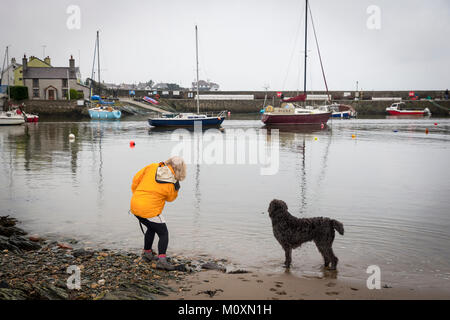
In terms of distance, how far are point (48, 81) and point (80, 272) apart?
70.5 metres

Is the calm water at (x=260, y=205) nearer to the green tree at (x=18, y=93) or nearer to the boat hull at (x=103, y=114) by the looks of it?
the boat hull at (x=103, y=114)

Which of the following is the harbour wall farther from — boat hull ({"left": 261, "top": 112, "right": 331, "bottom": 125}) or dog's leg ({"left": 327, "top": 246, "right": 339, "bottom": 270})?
dog's leg ({"left": 327, "top": 246, "right": 339, "bottom": 270})

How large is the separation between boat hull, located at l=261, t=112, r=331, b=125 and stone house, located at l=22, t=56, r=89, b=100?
40524 millimetres

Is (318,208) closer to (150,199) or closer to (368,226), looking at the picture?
(368,226)

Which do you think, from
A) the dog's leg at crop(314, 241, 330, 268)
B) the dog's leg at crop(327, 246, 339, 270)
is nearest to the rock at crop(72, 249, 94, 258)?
the dog's leg at crop(314, 241, 330, 268)

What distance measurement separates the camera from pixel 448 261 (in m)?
6.89

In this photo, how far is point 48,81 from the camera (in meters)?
68.9

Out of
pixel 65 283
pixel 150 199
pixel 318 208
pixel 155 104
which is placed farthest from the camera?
pixel 155 104

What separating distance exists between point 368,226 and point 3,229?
7.37 m

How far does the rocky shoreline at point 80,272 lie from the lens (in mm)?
4996

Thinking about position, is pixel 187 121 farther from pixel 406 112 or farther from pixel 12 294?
pixel 406 112

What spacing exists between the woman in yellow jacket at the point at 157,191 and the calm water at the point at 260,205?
3.98 feet

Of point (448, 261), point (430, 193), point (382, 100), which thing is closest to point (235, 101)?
point (382, 100)

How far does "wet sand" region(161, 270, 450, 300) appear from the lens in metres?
5.33
